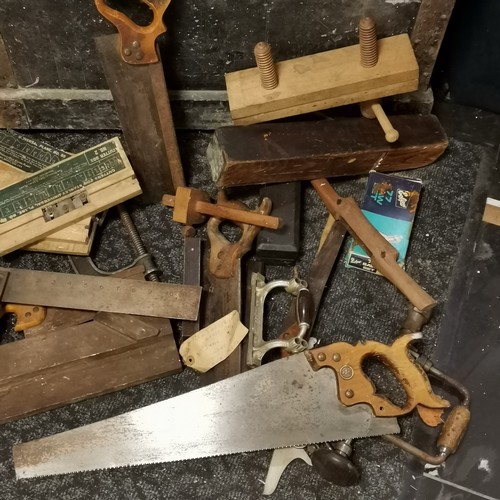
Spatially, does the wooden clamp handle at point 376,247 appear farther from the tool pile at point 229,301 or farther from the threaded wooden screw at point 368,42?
the threaded wooden screw at point 368,42

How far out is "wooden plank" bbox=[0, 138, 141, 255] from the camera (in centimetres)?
167

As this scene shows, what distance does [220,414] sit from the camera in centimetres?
154

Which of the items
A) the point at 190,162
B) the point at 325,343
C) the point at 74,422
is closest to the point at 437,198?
the point at 325,343

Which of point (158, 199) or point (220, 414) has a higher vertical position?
point (158, 199)

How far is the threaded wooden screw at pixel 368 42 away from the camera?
1.56 m

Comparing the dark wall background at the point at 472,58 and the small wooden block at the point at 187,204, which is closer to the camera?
the small wooden block at the point at 187,204

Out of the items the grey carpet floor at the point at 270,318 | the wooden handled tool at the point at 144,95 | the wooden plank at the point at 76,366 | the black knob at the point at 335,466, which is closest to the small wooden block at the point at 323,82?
the wooden handled tool at the point at 144,95

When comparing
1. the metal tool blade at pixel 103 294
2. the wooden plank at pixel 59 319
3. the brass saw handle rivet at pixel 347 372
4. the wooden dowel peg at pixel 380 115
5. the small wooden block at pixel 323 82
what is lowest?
the wooden plank at pixel 59 319

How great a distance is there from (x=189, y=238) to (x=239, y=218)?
145 mm

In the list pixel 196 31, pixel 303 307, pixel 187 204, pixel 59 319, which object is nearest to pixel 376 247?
pixel 303 307

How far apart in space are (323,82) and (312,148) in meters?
0.16

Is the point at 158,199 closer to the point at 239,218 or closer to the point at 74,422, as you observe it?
the point at 239,218

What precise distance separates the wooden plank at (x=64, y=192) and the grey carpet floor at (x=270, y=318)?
0.14m

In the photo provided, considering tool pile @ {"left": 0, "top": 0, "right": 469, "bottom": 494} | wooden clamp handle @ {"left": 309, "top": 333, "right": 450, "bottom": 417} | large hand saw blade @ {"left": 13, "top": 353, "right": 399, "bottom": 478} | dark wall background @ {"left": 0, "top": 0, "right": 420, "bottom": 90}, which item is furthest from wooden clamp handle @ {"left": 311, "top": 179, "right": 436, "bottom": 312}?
dark wall background @ {"left": 0, "top": 0, "right": 420, "bottom": 90}
